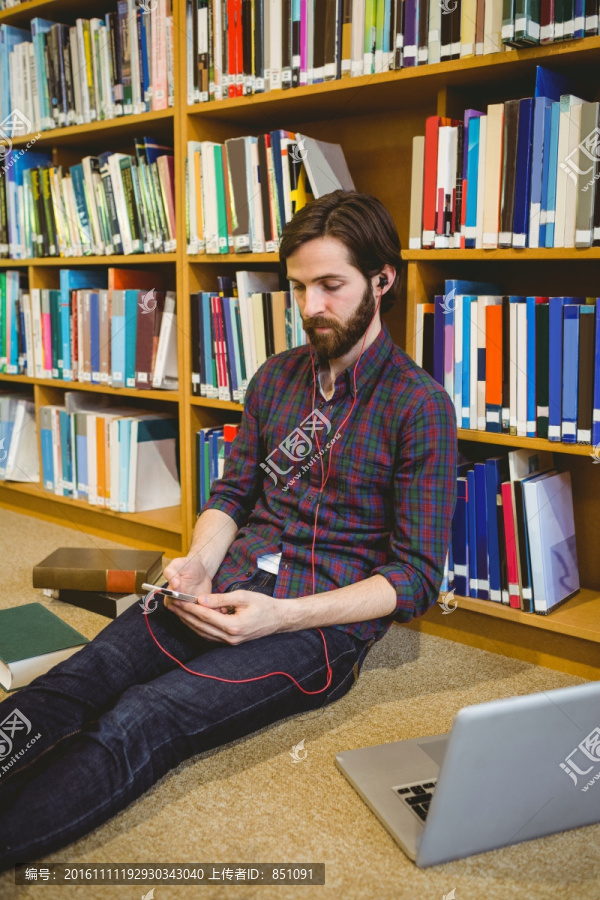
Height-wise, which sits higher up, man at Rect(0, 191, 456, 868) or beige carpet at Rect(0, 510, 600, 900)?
man at Rect(0, 191, 456, 868)

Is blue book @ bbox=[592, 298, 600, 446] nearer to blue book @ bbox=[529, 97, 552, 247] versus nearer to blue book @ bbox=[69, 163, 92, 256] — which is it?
blue book @ bbox=[529, 97, 552, 247]

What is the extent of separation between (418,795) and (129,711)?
464 mm

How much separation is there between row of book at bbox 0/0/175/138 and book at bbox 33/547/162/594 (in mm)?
1300

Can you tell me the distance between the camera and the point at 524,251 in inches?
64.5

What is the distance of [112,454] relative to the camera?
2512 mm

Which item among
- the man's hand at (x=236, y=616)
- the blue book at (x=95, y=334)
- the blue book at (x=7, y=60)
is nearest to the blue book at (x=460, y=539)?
the man's hand at (x=236, y=616)

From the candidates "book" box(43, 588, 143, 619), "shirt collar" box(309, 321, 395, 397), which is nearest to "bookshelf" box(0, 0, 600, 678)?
"shirt collar" box(309, 321, 395, 397)

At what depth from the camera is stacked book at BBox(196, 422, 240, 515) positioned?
2230 mm

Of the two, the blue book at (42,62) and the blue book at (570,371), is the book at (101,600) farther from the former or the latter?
the blue book at (42,62)

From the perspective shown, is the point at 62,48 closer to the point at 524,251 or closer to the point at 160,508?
the point at 160,508

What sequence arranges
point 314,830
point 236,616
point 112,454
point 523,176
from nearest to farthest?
point 314,830 < point 236,616 < point 523,176 < point 112,454

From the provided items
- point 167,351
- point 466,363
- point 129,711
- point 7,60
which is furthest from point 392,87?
point 7,60

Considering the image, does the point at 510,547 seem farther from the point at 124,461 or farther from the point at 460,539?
the point at 124,461

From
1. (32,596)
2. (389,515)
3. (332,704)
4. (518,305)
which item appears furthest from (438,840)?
(32,596)
